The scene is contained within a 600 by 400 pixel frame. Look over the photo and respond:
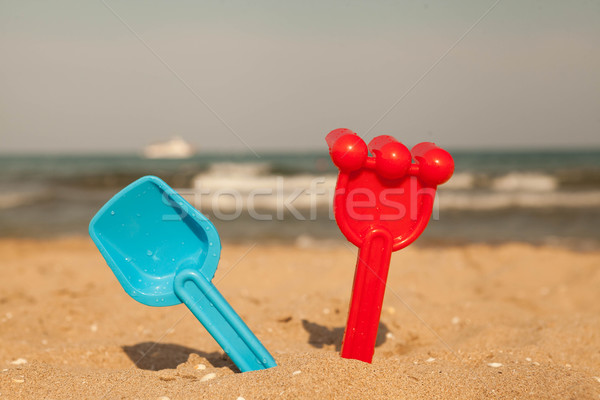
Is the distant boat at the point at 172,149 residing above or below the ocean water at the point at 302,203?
below

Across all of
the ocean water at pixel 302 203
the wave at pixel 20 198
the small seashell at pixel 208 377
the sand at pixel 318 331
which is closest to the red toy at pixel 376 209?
the sand at pixel 318 331

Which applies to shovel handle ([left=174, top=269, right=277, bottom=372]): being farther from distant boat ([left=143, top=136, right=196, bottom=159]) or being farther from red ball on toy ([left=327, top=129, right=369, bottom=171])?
distant boat ([left=143, top=136, right=196, bottom=159])

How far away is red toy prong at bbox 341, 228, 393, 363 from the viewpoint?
75.1 inches

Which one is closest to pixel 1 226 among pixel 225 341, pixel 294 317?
pixel 294 317

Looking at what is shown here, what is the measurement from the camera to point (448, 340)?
252 centimetres

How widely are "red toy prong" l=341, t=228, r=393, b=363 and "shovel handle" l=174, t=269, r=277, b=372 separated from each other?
0.33m

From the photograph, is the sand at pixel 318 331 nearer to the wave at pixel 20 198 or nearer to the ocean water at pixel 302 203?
the ocean water at pixel 302 203

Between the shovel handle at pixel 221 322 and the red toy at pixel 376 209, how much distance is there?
0.36 metres

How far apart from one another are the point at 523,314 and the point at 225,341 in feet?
6.78

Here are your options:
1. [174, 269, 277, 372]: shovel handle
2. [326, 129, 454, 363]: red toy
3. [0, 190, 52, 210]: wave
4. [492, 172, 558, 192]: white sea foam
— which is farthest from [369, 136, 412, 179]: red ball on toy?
[492, 172, 558, 192]: white sea foam

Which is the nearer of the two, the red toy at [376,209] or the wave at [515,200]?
the red toy at [376,209]

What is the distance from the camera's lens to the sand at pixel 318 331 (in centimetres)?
166

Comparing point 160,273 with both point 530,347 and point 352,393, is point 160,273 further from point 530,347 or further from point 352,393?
point 530,347

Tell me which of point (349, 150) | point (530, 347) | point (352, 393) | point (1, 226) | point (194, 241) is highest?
point (349, 150)
